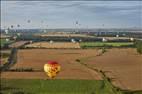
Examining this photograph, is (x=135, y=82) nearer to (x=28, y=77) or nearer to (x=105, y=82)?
(x=105, y=82)

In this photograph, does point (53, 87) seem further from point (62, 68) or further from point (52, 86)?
point (62, 68)

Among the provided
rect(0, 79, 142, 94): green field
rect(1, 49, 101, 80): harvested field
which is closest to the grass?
rect(0, 79, 142, 94): green field

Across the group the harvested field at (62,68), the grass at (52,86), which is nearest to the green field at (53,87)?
the grass at (52,86)

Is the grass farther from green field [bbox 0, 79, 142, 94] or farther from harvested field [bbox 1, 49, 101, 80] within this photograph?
harvested field [bbox 1, 49, 101, 80]

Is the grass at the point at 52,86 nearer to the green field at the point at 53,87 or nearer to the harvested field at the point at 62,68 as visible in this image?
the green field at the point at 53,87

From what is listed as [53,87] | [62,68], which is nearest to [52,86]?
[53,87]

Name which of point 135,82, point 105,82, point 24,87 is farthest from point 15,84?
point 135,82

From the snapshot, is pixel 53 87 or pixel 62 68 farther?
pixel 62 68

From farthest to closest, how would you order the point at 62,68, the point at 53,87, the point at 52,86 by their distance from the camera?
1. the point at 62,68
2. the point at 52,86
3. the point at 53,87
